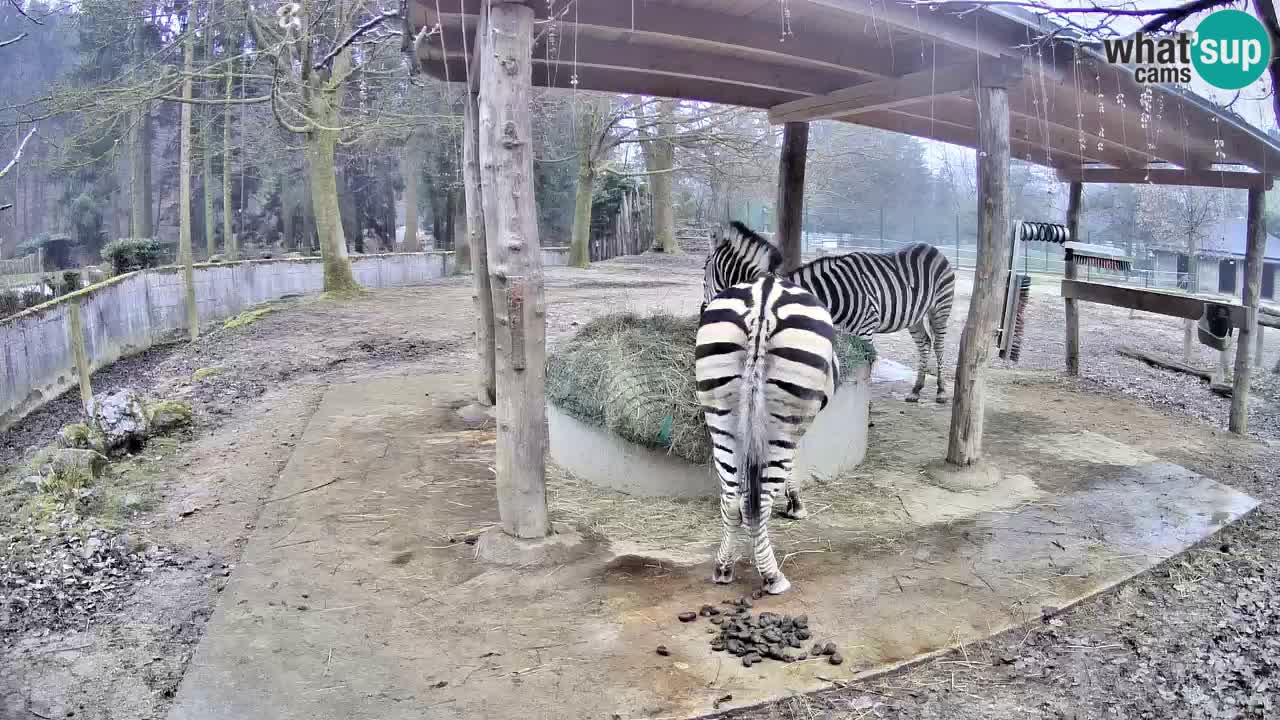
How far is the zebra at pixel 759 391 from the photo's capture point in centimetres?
393

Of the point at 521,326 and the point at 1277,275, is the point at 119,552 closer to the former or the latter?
the point at 521,326

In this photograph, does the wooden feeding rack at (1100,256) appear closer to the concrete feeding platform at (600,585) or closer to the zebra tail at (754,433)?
the concrete feeding platform at (600,585)

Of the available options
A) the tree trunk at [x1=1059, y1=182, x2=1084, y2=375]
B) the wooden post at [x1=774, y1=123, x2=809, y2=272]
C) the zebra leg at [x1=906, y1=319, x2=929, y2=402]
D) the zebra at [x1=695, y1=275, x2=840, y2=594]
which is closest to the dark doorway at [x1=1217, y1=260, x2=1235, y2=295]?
the tree trunk at [x1=1059, y1=182, x2=1084, y2=375]

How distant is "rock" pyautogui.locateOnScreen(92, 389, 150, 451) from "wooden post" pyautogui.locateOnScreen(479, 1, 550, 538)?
404 cm

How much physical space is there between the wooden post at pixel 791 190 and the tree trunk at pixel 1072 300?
3.57m

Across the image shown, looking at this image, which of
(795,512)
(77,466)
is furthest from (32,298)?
(795,512)

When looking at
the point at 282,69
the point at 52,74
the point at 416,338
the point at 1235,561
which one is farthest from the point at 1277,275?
the point at 52,74

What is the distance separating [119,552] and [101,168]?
21.1m

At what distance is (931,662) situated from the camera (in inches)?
131

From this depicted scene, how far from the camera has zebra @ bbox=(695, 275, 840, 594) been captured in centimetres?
393

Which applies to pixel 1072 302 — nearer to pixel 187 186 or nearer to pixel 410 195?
pixel 187 186

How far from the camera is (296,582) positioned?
4070mm

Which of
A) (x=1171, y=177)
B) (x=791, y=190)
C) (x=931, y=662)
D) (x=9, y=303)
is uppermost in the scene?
(x=1171, y=177)

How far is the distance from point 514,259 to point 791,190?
15.6 ft
